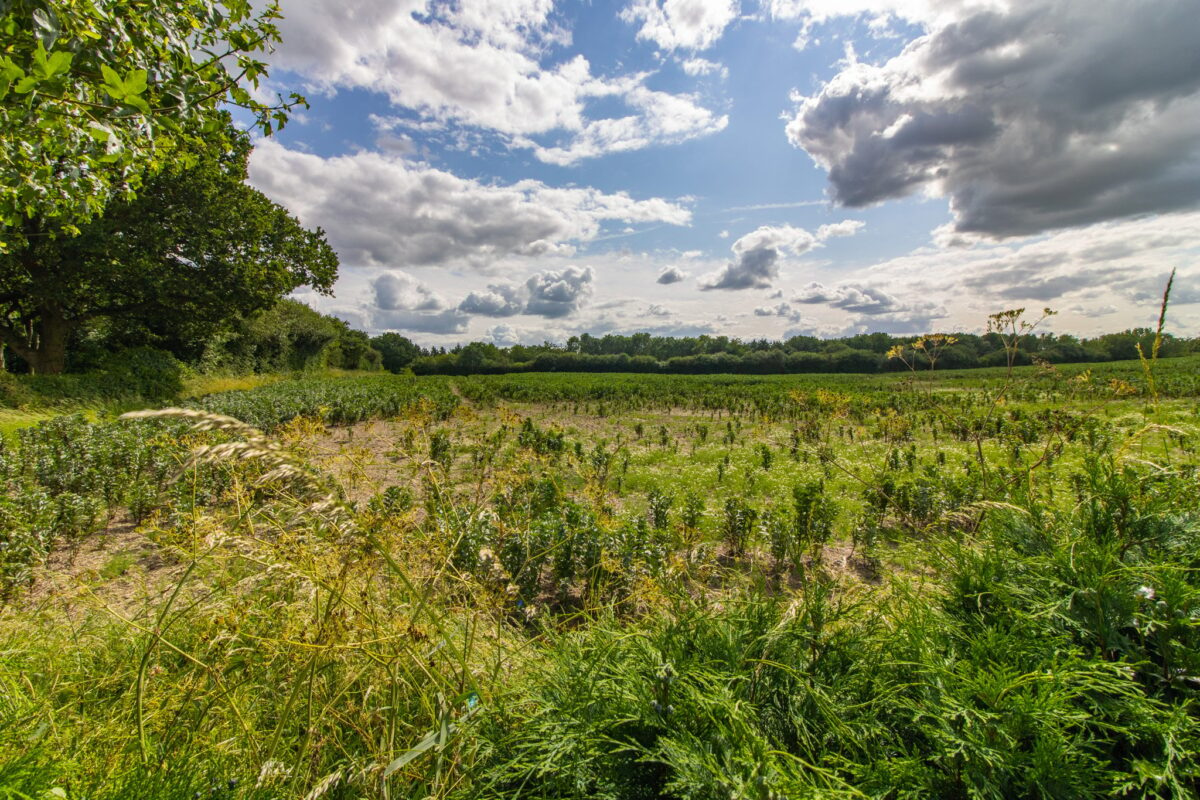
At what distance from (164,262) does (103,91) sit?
71.3 ft

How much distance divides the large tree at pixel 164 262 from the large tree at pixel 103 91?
1645 cm

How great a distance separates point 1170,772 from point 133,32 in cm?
641

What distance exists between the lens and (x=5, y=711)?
5.36 feet

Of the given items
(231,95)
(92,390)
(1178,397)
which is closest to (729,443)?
(231,95)

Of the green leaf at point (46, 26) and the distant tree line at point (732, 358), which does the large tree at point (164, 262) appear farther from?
the distant tree line at point (732, 358)

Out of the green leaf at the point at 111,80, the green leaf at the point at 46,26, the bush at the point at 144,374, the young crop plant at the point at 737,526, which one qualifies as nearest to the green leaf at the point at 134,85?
the green leaf at the point at 111,80

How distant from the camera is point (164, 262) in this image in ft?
62.0

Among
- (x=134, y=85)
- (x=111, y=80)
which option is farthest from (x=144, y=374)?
(x=111, y=80)

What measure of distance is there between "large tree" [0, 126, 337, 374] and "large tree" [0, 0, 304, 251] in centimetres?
1645

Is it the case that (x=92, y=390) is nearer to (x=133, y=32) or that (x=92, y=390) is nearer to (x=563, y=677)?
(x=133, y=32)

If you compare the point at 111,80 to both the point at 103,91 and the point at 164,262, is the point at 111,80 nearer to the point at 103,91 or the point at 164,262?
the point at 103,91

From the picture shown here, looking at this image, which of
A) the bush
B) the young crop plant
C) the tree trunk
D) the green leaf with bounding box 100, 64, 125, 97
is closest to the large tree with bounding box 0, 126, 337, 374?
the tree trunk

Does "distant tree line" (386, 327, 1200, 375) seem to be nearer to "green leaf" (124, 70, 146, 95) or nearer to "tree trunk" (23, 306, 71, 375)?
"tree trunk" (23, 306, 71, 375)

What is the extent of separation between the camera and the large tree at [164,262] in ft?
56.5
